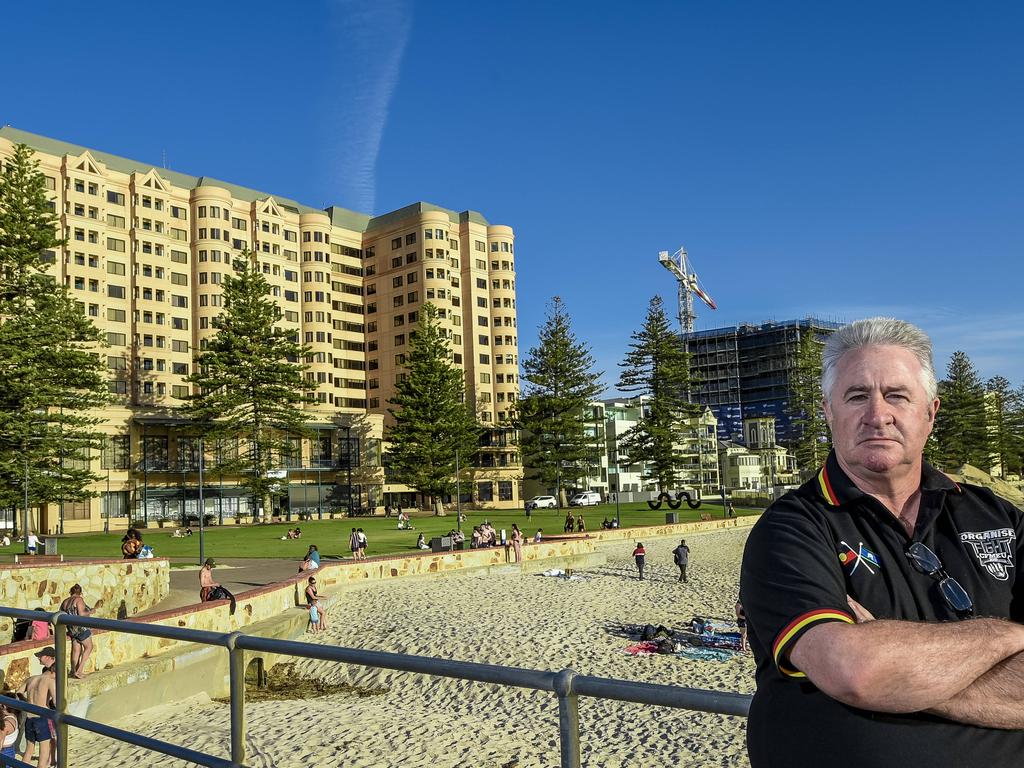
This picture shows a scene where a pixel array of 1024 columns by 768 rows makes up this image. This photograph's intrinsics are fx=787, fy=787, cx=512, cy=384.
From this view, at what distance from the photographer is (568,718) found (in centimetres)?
199

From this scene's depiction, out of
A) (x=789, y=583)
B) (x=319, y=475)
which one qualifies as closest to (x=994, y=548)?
(x=789, y=583)

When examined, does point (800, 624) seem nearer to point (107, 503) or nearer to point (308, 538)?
point (308, 538)

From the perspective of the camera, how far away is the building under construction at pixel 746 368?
147 m

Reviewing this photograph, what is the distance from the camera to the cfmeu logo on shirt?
5.72ft

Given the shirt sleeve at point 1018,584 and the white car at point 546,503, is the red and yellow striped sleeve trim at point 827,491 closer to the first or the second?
the shirt sleeve at point 1018,584

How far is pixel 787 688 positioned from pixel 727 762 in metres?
10.6

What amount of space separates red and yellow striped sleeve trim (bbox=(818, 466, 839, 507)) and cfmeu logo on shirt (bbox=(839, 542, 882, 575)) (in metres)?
0.11

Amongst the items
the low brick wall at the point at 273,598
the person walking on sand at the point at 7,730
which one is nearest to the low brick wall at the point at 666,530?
the low brick wall at the point at 273,598

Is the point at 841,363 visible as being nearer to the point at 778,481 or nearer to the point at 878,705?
the point at 878,705

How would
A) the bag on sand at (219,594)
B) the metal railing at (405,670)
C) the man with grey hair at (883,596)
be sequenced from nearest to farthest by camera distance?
the man with grey hair at (883,596) → the metal railing at (405,670) → the bag on sand at (219,594)

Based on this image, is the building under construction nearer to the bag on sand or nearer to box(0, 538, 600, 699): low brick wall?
box(0, 538, 600, 699): low brick wall

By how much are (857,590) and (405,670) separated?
119cm

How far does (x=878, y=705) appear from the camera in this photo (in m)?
1.51

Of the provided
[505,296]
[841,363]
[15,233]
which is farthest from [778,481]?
[841,363]
